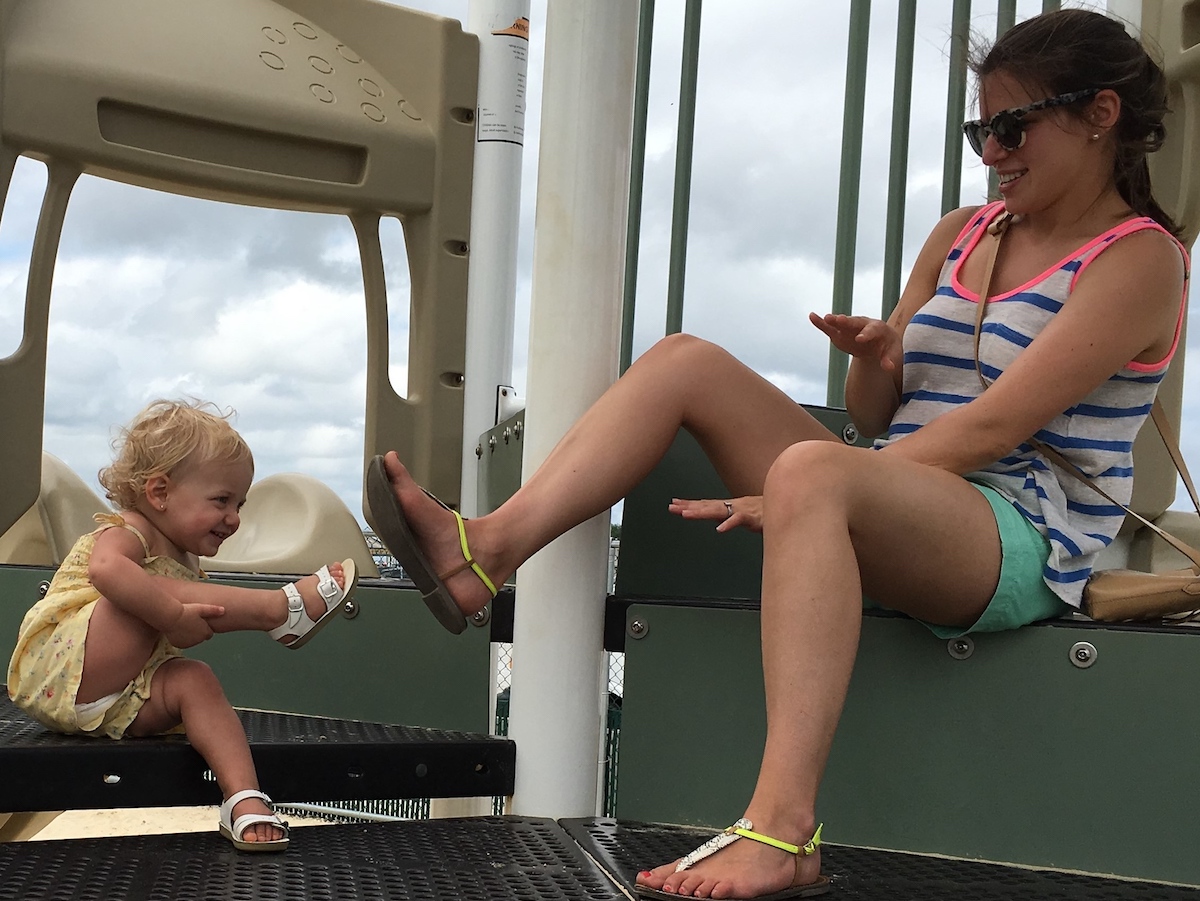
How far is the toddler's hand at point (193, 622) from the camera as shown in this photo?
58.3 inches

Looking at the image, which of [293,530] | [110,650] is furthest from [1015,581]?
[293,530]

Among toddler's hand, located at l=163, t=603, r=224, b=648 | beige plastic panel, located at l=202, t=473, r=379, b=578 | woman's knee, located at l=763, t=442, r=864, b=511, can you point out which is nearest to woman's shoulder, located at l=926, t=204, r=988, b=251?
woman's knee, located at l=763, t=442, r=864, b=511

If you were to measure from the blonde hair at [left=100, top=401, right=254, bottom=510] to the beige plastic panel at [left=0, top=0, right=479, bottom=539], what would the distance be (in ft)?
3.84

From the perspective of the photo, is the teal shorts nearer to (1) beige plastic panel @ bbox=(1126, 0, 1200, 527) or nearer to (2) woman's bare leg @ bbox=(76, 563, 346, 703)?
(2) woman's bare leg @ bbox=(76, 563, 346, 703)

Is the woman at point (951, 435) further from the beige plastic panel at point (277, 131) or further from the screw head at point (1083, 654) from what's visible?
the beige plastic panel at point (277, 131)

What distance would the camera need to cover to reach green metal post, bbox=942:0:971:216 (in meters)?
2.45

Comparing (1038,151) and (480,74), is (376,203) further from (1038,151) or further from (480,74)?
(1038,151)

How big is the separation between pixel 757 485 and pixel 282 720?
0.77 meters

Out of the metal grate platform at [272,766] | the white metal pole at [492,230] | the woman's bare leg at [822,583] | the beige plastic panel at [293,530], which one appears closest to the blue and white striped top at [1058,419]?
the woman's bare leg at [822,583]

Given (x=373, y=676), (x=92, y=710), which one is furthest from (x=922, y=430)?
(x=92, y=710)

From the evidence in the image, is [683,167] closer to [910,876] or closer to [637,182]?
[637,182]

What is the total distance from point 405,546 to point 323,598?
178 mm

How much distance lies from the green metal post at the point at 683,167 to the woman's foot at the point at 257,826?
1.25 meters

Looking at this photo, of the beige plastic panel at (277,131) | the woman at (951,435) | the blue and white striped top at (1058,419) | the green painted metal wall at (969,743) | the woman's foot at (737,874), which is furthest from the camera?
the beige plastic panel at (277,131)
